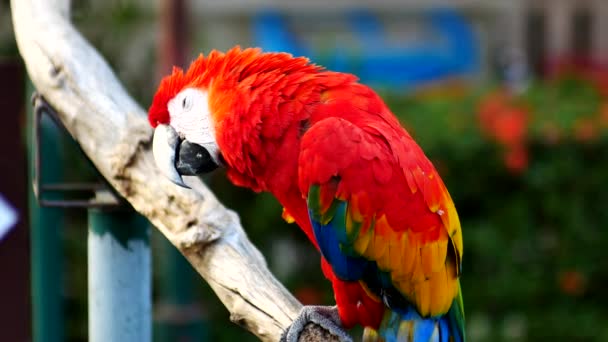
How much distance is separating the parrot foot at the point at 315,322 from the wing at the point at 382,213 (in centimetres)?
9

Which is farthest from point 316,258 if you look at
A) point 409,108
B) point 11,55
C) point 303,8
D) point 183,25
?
point 303,8

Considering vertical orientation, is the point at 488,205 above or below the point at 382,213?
below

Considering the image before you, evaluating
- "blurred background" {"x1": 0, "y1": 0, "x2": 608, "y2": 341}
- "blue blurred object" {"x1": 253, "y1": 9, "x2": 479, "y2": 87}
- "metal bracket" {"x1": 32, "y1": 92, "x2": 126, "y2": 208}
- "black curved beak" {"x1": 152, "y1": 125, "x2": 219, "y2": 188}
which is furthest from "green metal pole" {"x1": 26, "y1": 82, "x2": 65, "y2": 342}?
"blue blurred object" {"x1": 253, "y1": 9, "x2": 479, "y2": 87}

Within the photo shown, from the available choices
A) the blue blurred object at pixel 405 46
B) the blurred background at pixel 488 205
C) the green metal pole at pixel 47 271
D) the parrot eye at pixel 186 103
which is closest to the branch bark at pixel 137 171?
the parrot eye at pixel 186 103

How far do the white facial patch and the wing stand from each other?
0.62ft

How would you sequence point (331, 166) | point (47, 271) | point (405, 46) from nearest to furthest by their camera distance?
point (331, 166)
point (47, 271)
point (405, 46)

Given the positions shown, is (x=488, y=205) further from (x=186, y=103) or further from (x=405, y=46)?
(x=405, y=46)

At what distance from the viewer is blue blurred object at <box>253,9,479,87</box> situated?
A: 8.03 meters

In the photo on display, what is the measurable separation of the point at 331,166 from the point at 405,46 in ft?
24.8

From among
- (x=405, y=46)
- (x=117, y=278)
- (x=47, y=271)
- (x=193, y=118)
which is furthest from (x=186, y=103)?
(x=405, y=46)

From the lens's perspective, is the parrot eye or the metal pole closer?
the parrot eye

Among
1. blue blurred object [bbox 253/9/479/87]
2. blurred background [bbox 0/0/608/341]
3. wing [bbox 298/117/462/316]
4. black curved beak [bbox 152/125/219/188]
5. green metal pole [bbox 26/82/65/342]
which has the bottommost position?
blue blurred object [bbox 253/9/479/87]

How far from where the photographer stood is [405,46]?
29.2ft

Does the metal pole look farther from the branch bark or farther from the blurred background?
the blurred background
